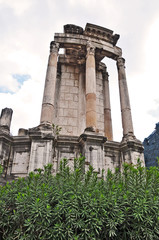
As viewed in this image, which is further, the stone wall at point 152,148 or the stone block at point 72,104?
the stone wall at point 152,148

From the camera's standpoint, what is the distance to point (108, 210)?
13.6 ft

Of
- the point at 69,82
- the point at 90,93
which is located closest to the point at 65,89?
the point at 69,82

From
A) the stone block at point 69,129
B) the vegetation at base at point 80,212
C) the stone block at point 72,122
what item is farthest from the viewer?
the stone block at point 72,122

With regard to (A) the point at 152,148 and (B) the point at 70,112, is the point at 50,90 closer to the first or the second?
(B) the point at 70,112

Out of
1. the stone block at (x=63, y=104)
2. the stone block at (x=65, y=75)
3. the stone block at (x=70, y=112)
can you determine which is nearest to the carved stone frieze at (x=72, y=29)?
the stone block at (x=65, y=75)

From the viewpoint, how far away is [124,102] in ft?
39.1

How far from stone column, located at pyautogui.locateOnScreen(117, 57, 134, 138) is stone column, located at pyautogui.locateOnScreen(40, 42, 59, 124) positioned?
4.32 m

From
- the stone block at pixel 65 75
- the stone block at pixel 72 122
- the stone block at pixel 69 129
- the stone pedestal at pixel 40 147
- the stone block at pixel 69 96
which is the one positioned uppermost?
the stone block at pixel 65 75

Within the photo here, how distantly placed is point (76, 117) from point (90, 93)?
2.48 metres

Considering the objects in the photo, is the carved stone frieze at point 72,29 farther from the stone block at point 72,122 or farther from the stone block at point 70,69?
the stone block at point 72,122

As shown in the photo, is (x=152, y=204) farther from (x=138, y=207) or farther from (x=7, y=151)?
(x=7, y=151)

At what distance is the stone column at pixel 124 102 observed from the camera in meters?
11.0

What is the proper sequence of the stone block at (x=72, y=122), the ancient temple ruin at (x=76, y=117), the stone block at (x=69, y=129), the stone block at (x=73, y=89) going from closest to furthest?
the ancient temple ruin at (x=76, y=117) < the stone block at (x=69, y=129) < the stone block at (x=72, y=122) < the stone block at (x=73, y=89)

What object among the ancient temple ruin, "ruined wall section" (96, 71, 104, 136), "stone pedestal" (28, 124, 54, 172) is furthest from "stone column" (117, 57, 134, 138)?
"stone pedestal" (28, 124, 54, 172)
